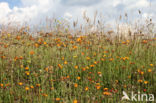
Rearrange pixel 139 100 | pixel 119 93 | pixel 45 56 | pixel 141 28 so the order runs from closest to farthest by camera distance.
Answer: pixel 139 100 → pixel 119 93 → pixel 45 56 → pixel 141 28

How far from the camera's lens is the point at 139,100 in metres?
2.72

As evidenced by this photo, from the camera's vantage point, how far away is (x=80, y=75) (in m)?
3.44

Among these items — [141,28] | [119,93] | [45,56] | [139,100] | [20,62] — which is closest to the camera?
[139,100]

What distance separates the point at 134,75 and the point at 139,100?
0.77 m

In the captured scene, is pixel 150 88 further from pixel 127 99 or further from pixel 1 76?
pixel 1 76

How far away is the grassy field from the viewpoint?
284 centimetres

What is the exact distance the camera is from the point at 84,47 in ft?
15.6

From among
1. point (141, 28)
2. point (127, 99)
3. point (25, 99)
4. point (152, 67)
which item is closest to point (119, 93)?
point (127, 99)

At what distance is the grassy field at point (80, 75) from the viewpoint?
112 inches

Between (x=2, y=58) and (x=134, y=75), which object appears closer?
(x=134, y=75)

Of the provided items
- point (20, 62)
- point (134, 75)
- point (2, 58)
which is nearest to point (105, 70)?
point (134, 75)

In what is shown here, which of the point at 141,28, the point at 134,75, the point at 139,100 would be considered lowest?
the point at 139,100

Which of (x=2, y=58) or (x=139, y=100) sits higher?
(x=2, y=58)

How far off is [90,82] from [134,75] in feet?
2.84
